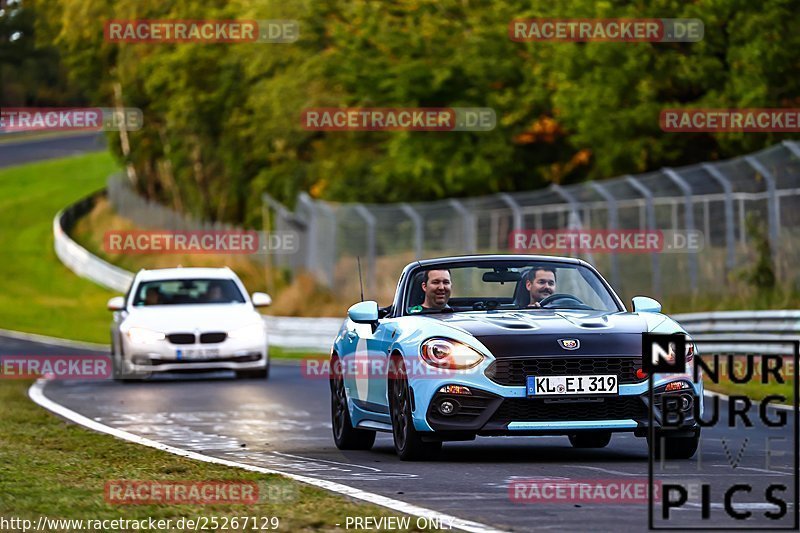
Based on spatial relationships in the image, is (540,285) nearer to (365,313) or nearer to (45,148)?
(365,313)

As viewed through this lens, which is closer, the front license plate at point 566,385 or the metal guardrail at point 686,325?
the front license plate at point 566,385

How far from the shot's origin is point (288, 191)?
58188 millimetres

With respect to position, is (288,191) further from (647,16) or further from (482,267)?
(482,267)

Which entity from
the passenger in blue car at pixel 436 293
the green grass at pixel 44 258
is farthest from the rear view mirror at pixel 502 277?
the green grass at pixel 44 258

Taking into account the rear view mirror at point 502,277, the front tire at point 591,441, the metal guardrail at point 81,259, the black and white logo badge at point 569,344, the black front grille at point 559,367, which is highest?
the metal guardrail at point 81,259

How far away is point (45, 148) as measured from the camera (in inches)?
4813

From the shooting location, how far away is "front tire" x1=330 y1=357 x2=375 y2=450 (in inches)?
563

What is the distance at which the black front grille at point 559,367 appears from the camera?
12.1 m

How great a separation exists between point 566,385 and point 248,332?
1366 centimetres

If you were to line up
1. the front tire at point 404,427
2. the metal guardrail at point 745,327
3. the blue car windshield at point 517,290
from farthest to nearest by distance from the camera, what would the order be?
the metal guardrail at point 745,327 < the blue car windshield at point 517,290 < the front tire at point 404,427

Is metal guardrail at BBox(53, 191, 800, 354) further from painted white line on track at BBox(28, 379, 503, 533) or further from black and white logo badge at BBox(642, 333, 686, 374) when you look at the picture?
painted white line on track at BBox(28, 379, 503, 533)

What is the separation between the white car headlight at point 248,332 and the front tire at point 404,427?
12.4m

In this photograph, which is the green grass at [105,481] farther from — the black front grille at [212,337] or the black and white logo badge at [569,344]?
the black front grille at [212,337]

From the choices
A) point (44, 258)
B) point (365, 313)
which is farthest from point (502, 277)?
point (44, 258)
